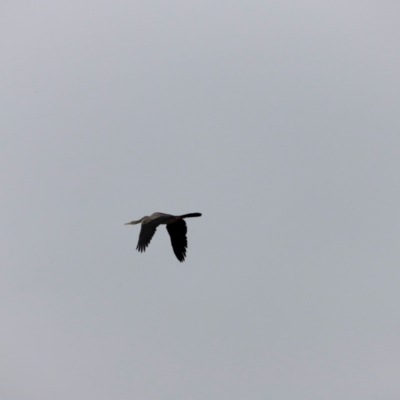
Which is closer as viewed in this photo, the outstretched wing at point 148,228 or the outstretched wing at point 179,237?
the outstretched wing at point 148,228

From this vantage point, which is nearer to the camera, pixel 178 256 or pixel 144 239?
pixel 144 239

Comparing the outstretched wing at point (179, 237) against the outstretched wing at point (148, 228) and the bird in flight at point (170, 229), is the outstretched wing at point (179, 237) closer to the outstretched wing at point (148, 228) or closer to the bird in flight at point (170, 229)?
the bird in flight at point (170, 229)

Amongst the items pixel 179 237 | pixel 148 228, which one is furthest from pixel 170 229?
pixel 148 228

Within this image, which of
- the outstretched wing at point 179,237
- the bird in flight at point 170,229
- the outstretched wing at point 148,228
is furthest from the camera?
the outstretched wing at point 179,237

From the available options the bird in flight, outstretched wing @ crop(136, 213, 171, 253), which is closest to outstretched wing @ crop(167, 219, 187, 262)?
the bird in flight

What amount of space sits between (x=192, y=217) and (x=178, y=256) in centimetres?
185

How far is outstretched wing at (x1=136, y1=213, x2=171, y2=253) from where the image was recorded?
34.3 meters

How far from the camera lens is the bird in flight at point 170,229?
3444cm

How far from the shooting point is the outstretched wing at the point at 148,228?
34.3 metres

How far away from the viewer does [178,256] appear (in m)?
36.9

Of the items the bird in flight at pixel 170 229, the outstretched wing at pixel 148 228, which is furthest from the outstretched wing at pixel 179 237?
the outstretched wing at pixel 148 228

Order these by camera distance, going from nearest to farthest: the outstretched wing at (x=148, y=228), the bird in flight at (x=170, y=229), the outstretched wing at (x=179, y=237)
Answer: the outstretched wing at (x=148, y=228)
the bird in flight at (x=170, y=229)
the outstretched wing at (x=179, y=237)

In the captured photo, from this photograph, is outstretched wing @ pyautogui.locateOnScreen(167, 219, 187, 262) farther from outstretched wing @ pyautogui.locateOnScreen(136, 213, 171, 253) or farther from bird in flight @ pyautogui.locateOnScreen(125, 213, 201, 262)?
outstretched wing @ pyautogui.locateOnScreen(136, 213, 171, 253)

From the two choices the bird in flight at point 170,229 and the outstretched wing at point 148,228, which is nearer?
the outstretched wing at point 148,228
